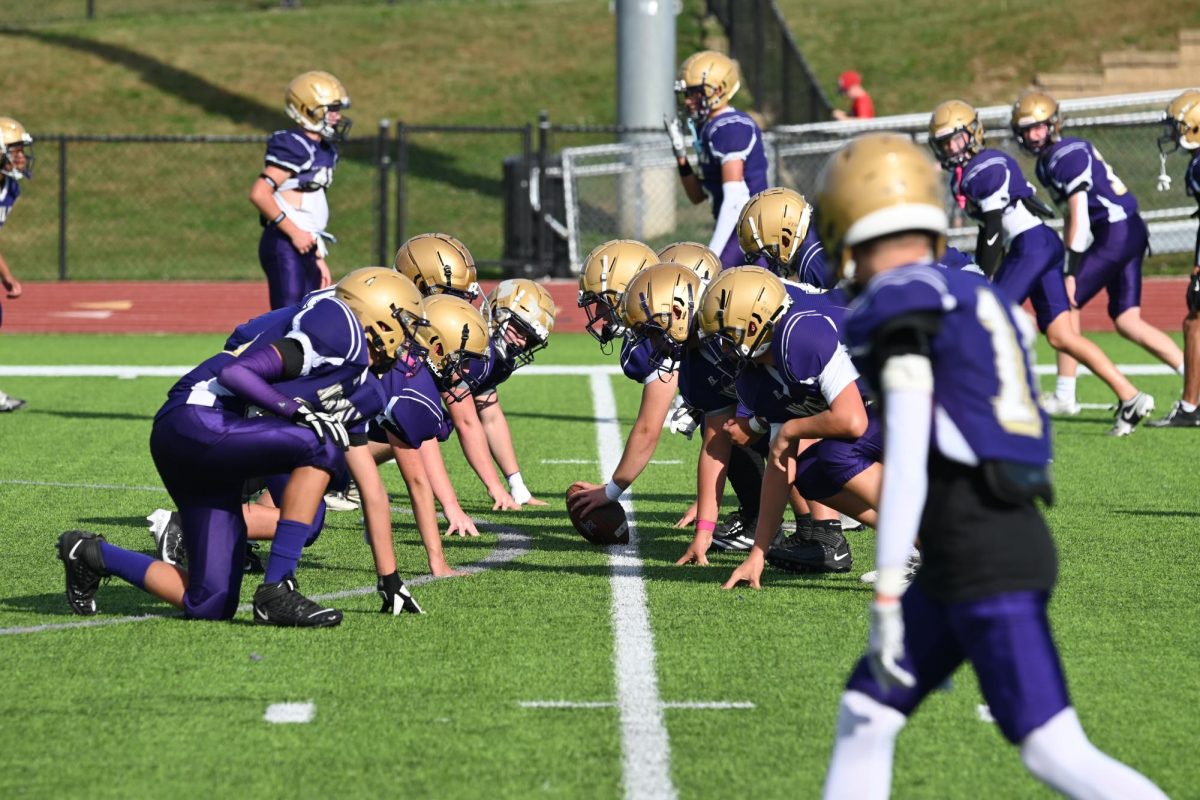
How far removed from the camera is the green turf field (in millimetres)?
4273

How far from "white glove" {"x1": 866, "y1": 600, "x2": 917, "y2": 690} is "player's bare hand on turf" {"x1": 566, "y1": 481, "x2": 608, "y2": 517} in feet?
12.7

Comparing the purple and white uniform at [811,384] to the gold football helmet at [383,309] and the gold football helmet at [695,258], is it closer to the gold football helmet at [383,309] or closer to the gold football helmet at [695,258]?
the gold football helmet at [695,258]

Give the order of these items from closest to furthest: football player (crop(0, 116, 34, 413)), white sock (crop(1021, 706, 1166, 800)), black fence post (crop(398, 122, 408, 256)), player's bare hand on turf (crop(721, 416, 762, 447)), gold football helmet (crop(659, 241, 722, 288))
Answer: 1. white sock (crop(1021, 706, 1166, 800))
2. player's bare hand on turf (crop(721, 416, 762, 447))
3. gold football helmet (crop(659, 241, 722, 288))
4. football player (crop(0, 116, 34, 413))
5. black fence post (crop(398, 122, 408, 256))

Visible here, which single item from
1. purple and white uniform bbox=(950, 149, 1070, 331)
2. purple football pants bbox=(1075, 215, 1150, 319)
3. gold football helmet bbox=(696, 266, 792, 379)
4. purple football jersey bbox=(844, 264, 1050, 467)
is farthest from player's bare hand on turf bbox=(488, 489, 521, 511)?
purple football jersey bbox=(844, 264, 1050, 467)

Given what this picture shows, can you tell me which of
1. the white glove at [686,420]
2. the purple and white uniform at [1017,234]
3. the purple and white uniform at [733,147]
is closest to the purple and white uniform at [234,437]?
the white glove at [686,420]

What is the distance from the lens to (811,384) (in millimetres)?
5914

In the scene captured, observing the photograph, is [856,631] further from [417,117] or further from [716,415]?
[417,117]

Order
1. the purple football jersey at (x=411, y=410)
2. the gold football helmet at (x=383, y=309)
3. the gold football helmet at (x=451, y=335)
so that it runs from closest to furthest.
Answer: the gold football helmet at (x=383, y=309), the gold football helmet at (x=451, y=335), the purple football jersey at (x=411, y=410)

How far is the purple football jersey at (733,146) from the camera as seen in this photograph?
9.62 m

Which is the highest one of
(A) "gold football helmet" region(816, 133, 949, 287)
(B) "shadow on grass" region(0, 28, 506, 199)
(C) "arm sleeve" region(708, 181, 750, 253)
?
(B) "shadow on grass" region(0, 28, 506, 199)

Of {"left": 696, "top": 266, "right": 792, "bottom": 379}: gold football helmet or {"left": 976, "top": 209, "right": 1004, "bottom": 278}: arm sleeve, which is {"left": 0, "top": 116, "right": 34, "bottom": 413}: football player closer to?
{"left": 976, "top": 209, "right": 1004, "bottom": 278}: arm sleeve

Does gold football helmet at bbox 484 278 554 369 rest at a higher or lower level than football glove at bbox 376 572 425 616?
higher

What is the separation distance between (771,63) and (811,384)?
19.2 meters

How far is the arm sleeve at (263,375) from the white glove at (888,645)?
8.60 feet
